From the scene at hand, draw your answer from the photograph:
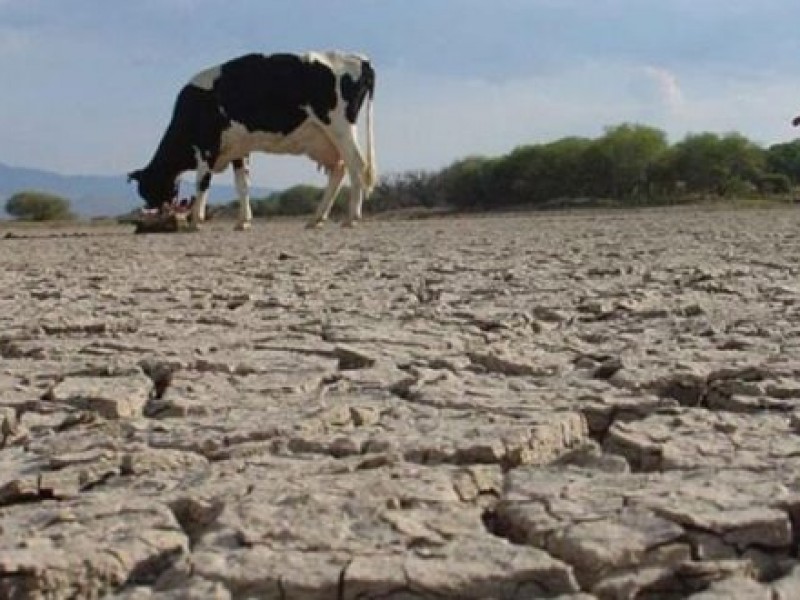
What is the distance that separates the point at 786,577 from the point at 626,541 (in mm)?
231

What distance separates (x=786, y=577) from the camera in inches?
68.2

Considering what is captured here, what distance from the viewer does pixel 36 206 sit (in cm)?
3334

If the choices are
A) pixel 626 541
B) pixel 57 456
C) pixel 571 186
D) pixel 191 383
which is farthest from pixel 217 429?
pixel 571 186

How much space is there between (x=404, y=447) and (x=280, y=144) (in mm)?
13099

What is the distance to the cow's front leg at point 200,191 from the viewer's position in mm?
15094

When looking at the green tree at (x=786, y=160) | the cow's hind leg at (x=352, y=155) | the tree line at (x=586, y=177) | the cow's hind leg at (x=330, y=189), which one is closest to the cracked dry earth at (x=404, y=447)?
the cow's hind leg at (x=352, y=155)

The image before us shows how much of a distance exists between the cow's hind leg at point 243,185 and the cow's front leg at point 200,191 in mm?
444

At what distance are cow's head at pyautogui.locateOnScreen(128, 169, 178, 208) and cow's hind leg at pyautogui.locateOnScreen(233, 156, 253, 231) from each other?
811 millimetres

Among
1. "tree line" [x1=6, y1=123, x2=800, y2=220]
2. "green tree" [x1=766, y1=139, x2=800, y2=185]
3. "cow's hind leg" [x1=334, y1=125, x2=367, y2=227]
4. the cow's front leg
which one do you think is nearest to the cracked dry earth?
"cow's hind leg" [x1=334, y1=125, x2=367, y2=227]

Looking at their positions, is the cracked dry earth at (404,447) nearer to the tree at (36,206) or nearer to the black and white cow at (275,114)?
the black and white cow at (275,114)

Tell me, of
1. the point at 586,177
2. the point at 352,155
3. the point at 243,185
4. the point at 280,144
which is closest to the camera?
the point at 352,155

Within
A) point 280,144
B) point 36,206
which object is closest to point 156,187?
point 280,144

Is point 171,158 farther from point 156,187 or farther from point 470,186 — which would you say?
point 470,186

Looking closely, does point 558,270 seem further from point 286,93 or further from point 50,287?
point 286,93
